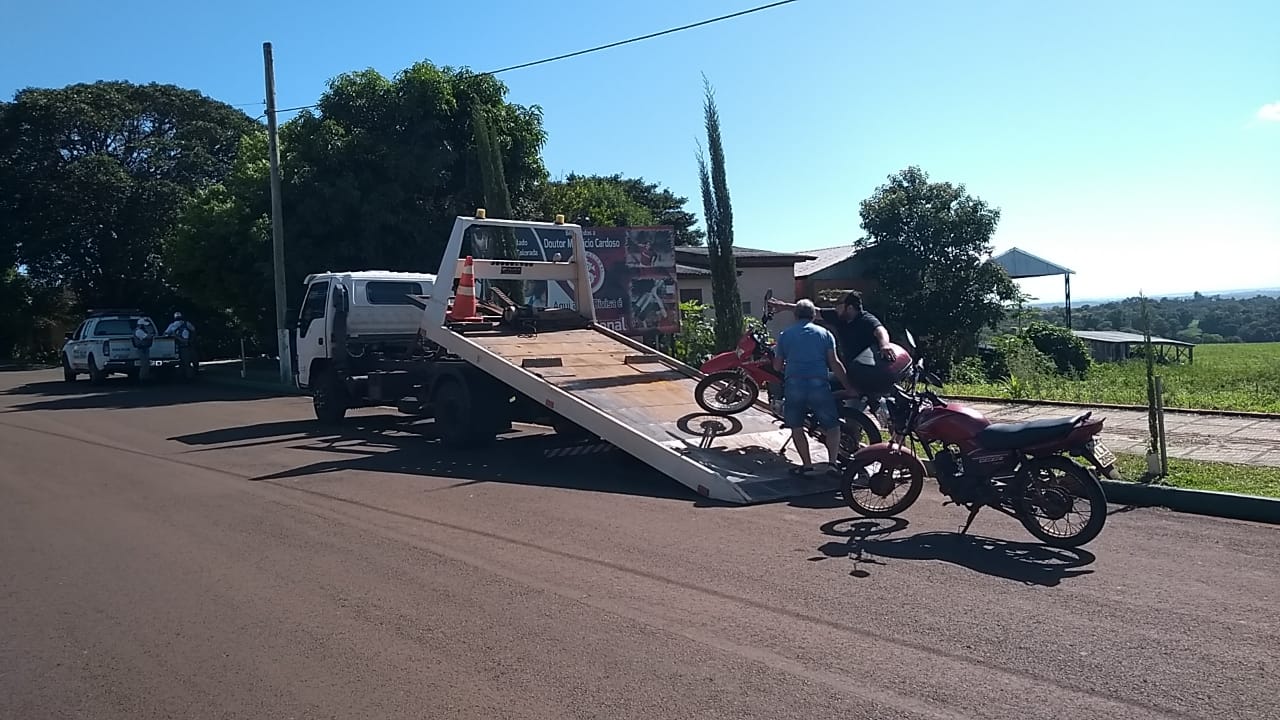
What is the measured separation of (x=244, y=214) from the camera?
1038 inches

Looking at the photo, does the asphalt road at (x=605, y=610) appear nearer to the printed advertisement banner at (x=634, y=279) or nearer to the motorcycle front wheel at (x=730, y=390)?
the motorcycle front wheel at (x=730, y=390)

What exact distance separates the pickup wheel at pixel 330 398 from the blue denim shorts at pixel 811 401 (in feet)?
28.0

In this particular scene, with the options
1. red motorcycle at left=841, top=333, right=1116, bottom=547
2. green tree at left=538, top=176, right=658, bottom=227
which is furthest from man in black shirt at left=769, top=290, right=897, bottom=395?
green tree at left=538, top=176, right=658, bottom=227

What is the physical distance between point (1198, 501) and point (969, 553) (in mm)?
2668

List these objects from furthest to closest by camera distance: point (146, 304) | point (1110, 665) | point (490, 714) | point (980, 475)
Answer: point (146, 304) → point (980, 475) → point (1110, 665) → point (490, 714)

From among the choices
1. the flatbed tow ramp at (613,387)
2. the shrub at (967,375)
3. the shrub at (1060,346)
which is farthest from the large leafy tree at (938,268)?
the flatbed tow ramp at (613,387)

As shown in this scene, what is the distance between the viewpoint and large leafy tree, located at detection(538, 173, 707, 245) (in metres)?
32.2

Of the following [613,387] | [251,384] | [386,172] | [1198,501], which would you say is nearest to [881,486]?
[1198,501]

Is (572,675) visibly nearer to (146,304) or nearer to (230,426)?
(230,426)

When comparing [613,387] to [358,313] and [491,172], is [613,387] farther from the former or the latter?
[491,172]

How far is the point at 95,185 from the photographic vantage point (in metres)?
43.8

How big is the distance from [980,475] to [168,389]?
77.3 feet

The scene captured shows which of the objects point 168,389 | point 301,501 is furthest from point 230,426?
point 168,389

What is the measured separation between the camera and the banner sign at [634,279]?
19141 millimetres
